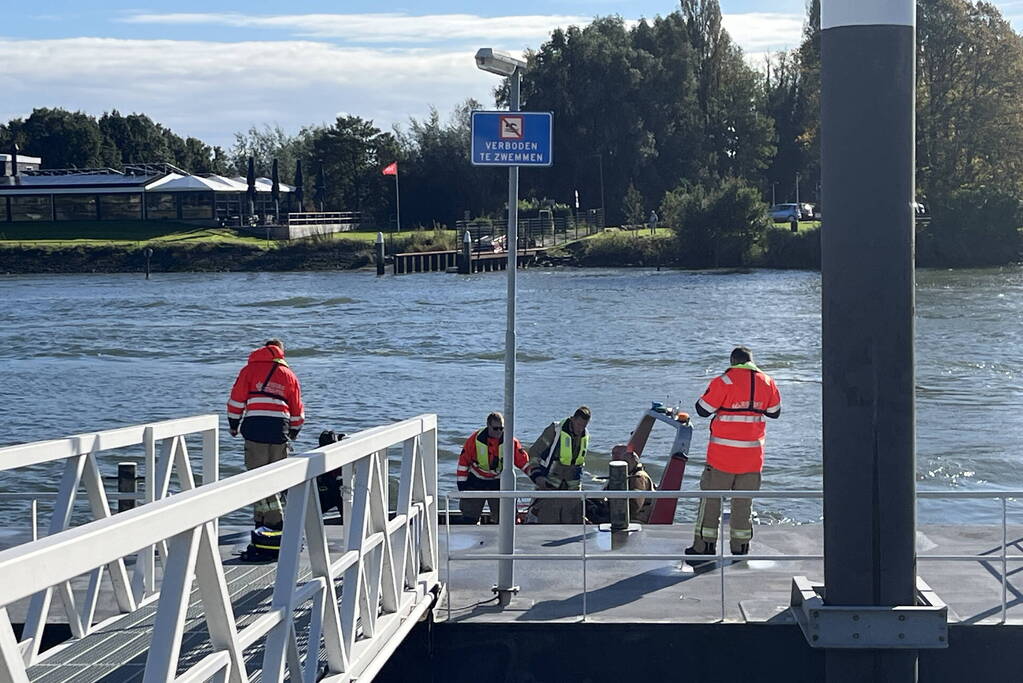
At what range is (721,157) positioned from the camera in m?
98.1

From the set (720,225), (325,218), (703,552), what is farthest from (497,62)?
(325,218)

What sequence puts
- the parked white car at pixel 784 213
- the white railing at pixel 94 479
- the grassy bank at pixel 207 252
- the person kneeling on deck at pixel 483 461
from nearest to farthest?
the white railing at pixel 94 479 < the person kneeling on deck at pixel 483 461 < the grassy bank at pixel 207 252 < the parked white car at pixel 784 213

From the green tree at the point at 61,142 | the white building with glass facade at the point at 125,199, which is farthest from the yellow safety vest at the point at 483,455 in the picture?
the green tree at the point at 61,142

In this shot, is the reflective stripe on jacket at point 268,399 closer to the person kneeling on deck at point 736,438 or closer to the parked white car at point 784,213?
the person kneeling on deck at point 736,438

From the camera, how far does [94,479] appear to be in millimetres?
7336

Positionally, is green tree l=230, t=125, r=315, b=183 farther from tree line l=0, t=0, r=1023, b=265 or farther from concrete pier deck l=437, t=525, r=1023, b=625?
concrete pier deck l=437, t=525, r=1023, b=625

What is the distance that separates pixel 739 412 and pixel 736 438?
0.20 meters

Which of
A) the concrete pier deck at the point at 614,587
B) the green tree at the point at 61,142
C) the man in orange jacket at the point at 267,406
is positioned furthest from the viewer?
the green tree at the point at 61,142

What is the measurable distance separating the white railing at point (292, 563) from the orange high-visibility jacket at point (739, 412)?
95.8 inches

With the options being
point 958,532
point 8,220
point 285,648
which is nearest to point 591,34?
point 8,220

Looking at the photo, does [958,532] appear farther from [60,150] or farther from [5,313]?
[60,150]

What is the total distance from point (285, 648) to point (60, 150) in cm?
13238

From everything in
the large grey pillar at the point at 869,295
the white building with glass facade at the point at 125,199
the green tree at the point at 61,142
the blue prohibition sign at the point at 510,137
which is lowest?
the large grey pillar at the point at 869,295

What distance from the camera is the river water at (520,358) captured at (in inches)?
1025
